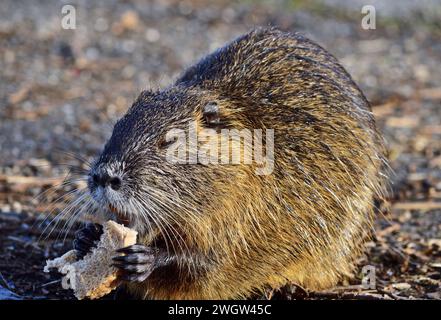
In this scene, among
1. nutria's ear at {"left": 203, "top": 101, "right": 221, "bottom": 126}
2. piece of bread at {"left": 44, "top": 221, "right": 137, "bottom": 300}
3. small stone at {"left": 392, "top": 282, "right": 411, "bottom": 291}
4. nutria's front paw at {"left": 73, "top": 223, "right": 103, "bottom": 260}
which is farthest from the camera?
small stone at {"left": 392, "top": 282, "right": 411, "bottom": 291}

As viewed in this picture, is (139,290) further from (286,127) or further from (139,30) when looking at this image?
(139,30)

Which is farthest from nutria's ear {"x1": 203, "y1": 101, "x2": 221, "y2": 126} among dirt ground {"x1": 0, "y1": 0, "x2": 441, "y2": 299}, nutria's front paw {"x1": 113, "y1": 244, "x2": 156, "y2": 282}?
nutria's front paw {"x1": 113, "y1": 244, "x2": 156, "y2": 282}

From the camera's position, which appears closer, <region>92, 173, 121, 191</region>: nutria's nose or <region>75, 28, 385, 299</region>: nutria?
<region>92, 173, 121, 191</region>: nutria's nose

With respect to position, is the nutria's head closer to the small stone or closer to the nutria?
the nutria

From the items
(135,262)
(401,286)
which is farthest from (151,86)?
(401,286)

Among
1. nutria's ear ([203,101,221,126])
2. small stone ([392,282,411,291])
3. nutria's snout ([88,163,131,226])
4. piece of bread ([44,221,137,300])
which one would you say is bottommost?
small stone ([392,282,411,291])

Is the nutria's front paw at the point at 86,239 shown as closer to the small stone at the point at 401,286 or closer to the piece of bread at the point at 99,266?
the piece of bread at the point at 99,266

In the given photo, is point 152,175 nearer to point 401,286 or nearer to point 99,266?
point 99,266

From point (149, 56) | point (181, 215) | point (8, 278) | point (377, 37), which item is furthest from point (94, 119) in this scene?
point (377, 37)
